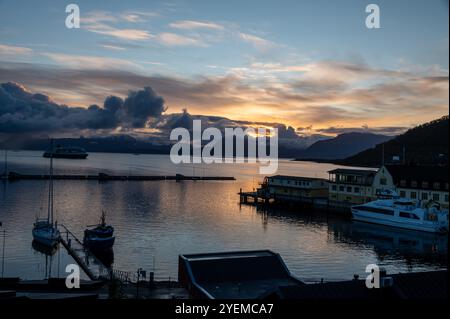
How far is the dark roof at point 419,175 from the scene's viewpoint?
54.3 m

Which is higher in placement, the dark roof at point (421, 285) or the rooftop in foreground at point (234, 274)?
the dark roof at point (421, 285)

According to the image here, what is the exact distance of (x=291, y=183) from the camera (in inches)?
2822

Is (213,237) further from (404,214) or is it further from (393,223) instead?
(404,214)

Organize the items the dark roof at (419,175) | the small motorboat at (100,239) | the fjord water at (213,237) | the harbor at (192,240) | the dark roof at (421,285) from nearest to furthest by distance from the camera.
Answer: the dark roof at (421,285), the harbor at (192,240), the fjord water at (213,237), the small motorboat at (100,239), the dark roof at (419,175)

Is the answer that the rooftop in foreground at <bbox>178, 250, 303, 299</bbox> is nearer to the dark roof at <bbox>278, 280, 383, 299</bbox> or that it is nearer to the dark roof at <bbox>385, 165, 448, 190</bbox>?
the dark roof at <bbox>278, 280, 383, 299</bbox>

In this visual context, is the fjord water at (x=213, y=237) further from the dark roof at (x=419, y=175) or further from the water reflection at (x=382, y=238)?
the dark roof at (x=419, y=175)

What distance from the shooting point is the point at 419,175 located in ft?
187

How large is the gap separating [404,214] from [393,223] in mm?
1525

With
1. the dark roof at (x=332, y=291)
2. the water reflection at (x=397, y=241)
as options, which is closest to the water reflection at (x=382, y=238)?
the water reflection at (x=397, y=241)

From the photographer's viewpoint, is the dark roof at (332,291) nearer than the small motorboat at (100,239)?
Yes

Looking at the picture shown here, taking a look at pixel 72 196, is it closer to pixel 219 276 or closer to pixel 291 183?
pixel 291 183

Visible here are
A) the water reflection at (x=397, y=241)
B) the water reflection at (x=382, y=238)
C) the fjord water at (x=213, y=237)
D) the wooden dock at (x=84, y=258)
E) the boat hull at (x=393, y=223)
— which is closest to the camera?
the wooden dock at (x=84, y=258)
